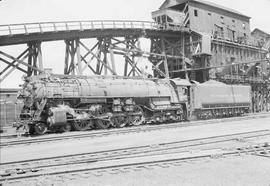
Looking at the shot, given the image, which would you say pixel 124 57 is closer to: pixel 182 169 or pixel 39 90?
pixel 39 90

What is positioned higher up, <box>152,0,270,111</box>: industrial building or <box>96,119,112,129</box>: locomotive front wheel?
<box>152,0,270,111</box>: industrial building

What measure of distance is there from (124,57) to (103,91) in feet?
30.9

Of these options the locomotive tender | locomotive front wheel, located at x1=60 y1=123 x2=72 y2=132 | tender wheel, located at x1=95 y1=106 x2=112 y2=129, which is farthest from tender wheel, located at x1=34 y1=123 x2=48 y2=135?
tender wheel, located at x1=95 y1=106 x2=112 y2=129

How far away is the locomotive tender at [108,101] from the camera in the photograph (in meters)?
17.2

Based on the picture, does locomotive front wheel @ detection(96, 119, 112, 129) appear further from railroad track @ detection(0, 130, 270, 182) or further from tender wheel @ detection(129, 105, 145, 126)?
railroad track @ detection(0, 130, 270, 182)

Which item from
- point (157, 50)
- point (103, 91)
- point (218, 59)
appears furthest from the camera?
point (218, 59)

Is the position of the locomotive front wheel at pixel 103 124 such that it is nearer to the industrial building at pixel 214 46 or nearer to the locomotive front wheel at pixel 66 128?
the locomotive front wheel at pixel 66 128

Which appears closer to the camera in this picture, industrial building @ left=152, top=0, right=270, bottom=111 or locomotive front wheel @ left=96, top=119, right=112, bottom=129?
locomotive front wheel @ left=96, top=119, right=112, bottom=129

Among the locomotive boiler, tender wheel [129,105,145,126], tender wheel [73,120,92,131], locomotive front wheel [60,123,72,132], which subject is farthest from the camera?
tender wheel [129,105,145,126]

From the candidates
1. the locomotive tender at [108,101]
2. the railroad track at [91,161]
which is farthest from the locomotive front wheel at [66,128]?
the railroad track at [91,161]

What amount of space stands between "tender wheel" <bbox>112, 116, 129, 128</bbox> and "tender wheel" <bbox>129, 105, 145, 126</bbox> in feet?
1.32

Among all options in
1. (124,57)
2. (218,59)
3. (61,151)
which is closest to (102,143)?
(61,151)

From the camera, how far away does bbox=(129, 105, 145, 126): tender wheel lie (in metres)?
20.7

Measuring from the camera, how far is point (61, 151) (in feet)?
37.0
